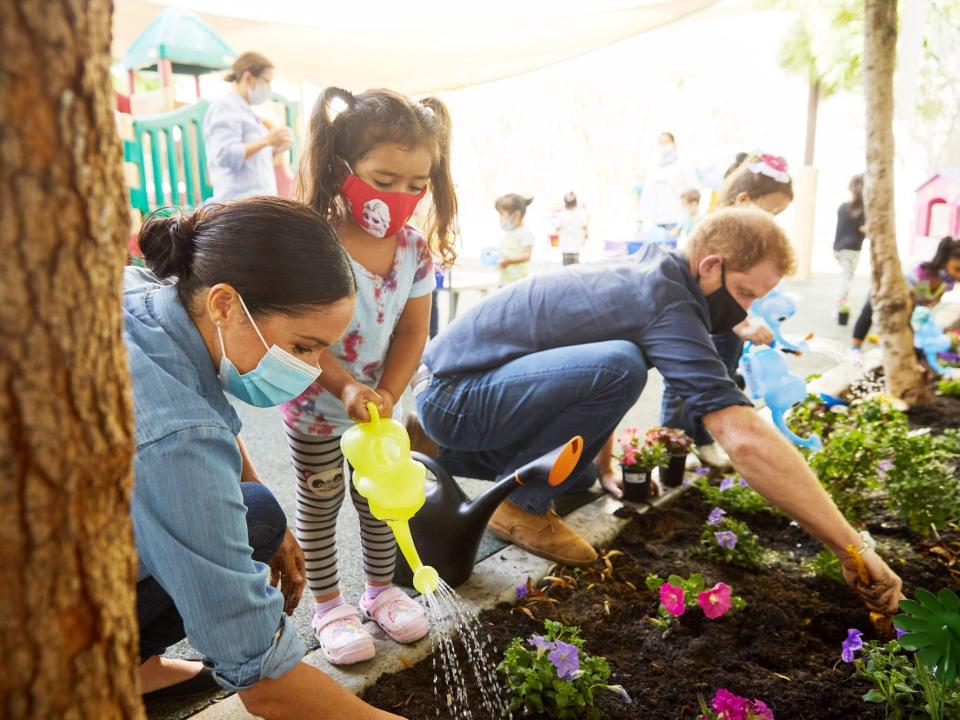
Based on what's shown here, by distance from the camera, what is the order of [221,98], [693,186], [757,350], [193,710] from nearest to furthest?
[193,710] < [757,350] < [221,98] < [693,186]

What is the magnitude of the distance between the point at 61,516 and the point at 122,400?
3.8 inches

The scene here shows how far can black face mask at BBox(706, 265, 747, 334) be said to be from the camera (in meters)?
1.94

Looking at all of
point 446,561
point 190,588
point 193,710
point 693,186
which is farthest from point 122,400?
point 693,186

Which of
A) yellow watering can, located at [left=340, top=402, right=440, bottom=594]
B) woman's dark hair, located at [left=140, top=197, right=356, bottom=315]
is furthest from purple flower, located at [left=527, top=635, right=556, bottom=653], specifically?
woman's dark hair, located at [left=140, top=197, right=356, bottom=315]

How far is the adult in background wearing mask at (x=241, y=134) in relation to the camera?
3.93 meters

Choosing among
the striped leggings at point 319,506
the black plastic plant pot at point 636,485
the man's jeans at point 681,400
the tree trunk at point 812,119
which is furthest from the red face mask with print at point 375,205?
the tree trunk at point 812,119

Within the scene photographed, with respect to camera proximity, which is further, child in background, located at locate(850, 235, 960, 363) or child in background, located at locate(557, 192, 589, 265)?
child in background, located at locate(557, 192, 589, 265)

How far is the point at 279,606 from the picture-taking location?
1023 mm

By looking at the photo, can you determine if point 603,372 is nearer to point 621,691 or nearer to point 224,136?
point 621,691

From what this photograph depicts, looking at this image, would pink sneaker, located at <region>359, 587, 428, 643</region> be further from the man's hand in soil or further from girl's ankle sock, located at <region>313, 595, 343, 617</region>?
the man's hand in soil

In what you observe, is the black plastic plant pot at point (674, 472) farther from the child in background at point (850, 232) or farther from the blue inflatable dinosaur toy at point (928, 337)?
the child in background at point (850, 232)

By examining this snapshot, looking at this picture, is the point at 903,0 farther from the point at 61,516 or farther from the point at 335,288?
the point at 61,516

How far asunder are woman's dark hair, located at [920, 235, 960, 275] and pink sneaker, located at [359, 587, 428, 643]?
354 centimetres

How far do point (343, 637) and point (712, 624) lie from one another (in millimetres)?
849
